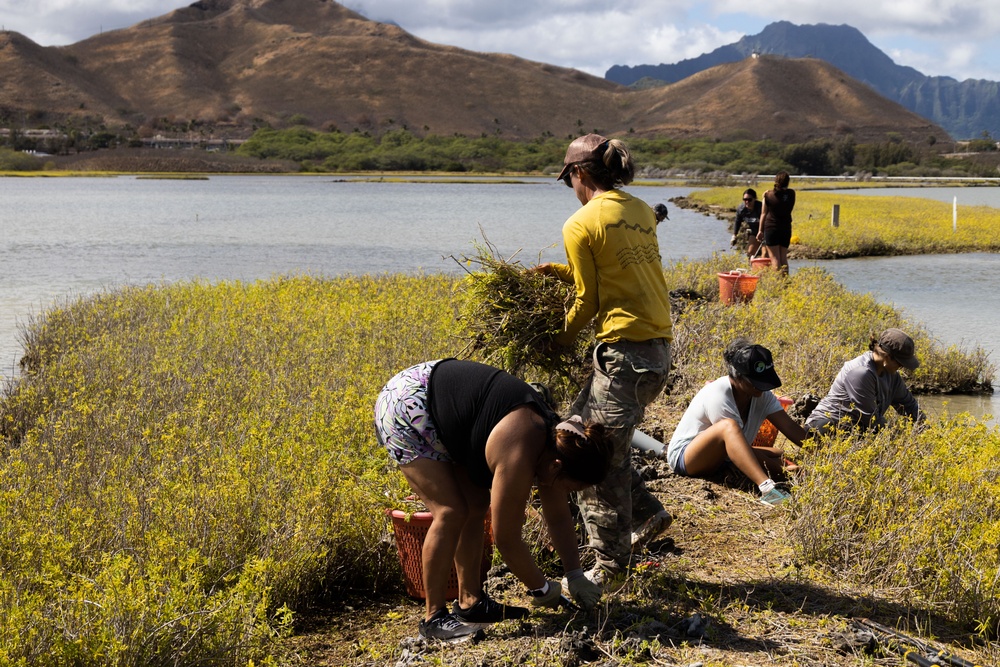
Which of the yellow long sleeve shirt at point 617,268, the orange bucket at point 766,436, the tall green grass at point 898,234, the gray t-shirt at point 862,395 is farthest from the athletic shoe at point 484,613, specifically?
the tall green grass at point 898,234

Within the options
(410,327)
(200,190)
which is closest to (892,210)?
(410,327)

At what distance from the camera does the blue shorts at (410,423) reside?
156 inches

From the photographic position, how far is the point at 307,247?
1152 inches

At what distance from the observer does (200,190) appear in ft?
230

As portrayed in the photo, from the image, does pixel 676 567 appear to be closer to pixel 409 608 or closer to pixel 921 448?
pixel 409 608

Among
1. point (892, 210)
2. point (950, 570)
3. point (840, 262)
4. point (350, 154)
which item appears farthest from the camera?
point (350, 154)

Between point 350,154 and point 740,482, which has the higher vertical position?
point 350,154

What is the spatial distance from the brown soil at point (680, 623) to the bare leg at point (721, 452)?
539mm

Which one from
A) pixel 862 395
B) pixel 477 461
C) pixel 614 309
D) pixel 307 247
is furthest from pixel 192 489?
pixel 307 247

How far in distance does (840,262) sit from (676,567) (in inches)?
779

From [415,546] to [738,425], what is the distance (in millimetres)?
2413

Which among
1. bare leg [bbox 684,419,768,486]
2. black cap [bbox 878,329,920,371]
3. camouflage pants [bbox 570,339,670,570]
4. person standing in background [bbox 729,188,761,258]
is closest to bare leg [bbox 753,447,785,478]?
bare leg [bbox 684,419,768,486]

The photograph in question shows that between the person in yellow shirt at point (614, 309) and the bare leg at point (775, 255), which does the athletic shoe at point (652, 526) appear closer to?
the person in yellow shirt at point (614, 309)

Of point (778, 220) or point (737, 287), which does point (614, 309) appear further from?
point (778, 220)
